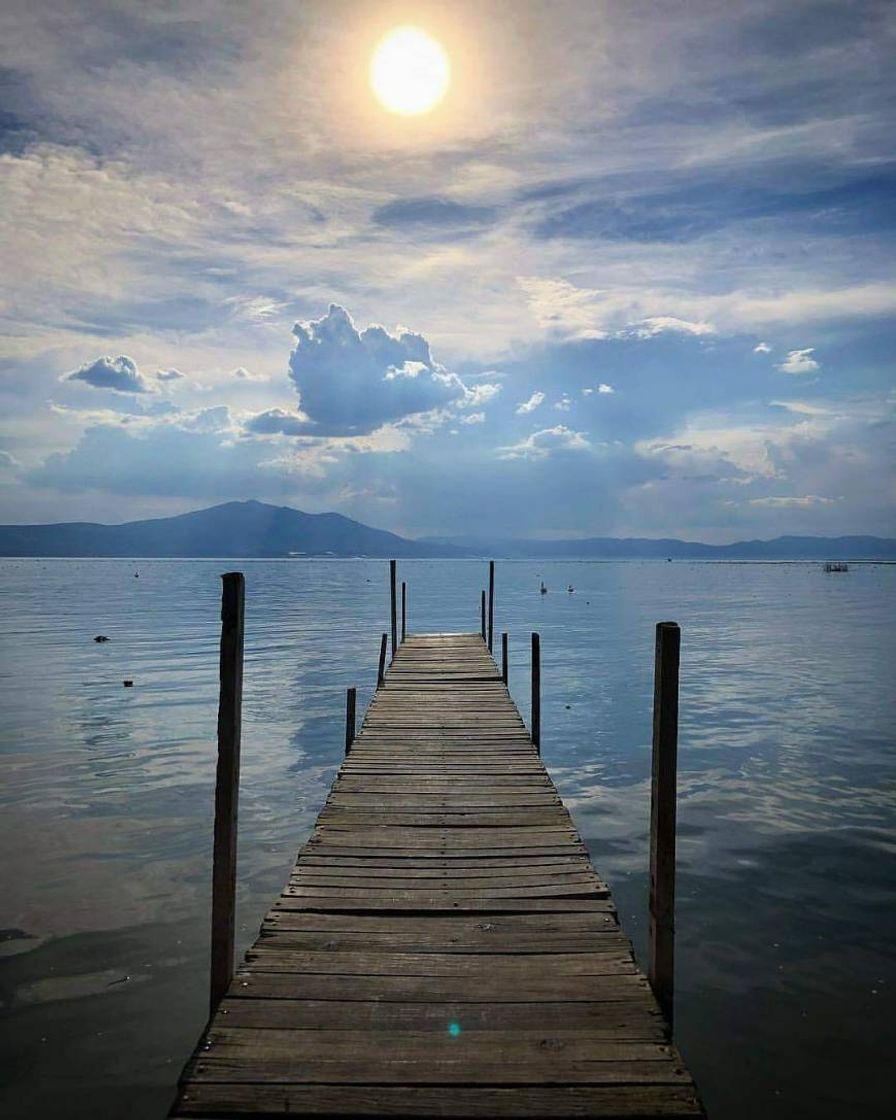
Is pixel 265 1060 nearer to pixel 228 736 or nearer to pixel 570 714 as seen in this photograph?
pixel 228 736

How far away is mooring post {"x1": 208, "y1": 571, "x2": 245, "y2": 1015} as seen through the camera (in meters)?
5.93

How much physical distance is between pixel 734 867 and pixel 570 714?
1207cm

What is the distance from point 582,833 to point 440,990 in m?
8.38

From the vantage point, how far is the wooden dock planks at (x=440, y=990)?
4340mm

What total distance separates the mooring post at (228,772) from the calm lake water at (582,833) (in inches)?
88.0

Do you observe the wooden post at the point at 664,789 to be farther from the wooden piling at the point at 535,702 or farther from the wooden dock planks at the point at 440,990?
the wooden piling at the point at 535,702

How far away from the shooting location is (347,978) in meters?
5.46

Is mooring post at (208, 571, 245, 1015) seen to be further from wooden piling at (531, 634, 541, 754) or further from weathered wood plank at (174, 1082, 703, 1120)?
wooden piling at (531, 634, 541, 754)

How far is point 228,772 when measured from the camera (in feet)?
20.3

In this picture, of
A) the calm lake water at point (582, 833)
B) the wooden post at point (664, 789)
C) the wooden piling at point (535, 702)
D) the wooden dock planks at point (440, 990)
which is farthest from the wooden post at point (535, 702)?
the wooden post at point (664, 789)

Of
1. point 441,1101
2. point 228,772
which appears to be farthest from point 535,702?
point 441,1101

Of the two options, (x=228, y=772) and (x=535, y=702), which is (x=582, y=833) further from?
(x=228, y=772)

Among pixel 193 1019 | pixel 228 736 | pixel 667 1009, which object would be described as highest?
pixel 228 736

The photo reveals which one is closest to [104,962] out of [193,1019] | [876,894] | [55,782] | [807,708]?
[193,1019]
